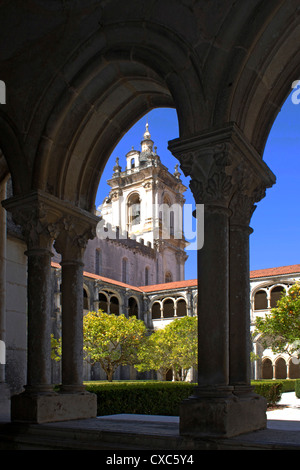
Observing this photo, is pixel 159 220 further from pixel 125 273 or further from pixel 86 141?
pixel 86 141

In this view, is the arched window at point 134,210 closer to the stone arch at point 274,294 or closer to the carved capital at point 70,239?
the stone arch at point 274,294

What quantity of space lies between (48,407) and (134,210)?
48553 millimetres

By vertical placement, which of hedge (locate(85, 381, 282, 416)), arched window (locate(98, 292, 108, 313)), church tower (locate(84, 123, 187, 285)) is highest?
Answer: church tower (locate(84, 123, 187, 285))

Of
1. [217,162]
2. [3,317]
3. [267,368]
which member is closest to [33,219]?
[3,317]

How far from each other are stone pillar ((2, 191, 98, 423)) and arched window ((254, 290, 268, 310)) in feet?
100

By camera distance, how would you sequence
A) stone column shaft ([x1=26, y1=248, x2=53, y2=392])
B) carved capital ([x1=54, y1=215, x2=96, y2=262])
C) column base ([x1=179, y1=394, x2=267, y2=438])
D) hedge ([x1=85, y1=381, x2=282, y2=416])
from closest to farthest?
column base ([x1=179, y1=394, x2=267, y2=438]) < stone column shaft ([x1=26, y1=248, x2=53, y2=392]) < carved capital ([x1=54, y1=215, x2=96, y2=262]) < hedge ([x1=85, y1=381, x2=282, y2=416])

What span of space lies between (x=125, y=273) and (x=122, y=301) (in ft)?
32.1

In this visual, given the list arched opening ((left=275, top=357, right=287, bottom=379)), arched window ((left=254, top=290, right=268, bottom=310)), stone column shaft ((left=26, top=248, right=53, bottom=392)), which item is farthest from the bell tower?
stone column shaft ((left=26, top=248, right=53, bottom=392))

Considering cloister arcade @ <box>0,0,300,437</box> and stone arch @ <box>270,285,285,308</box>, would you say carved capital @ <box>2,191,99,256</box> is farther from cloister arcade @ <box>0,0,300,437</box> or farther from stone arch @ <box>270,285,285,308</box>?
stone arch @ <box>270,285,285,308</box>

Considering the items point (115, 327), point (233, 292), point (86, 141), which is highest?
point (86, 141)

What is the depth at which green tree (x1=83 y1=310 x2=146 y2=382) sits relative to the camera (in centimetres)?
2503

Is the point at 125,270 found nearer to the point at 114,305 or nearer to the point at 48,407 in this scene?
the point at 114,305

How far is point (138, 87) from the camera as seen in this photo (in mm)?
6141
